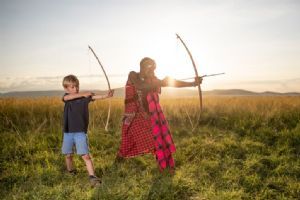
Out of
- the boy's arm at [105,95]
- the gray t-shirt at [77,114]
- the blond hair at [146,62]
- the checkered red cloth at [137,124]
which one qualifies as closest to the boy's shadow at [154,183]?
the checkered red cloth at [137,124]

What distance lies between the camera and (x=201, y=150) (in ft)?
24.3

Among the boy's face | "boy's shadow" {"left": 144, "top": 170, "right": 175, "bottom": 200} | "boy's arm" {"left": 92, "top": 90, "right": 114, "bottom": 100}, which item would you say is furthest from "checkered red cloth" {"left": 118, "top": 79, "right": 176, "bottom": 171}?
the boy's face

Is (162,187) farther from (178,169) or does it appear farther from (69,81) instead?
(69,81)

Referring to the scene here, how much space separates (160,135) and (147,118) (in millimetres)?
355

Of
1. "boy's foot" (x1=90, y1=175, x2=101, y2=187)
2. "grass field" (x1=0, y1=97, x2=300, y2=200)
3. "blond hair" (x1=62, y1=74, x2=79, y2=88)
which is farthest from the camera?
"boy's foot" (x1=90, y1=175, x2=101, y2=187)

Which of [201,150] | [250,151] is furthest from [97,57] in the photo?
[250,151]

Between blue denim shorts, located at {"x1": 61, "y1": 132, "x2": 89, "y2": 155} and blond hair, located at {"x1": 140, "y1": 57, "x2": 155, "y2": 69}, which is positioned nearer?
blue denim shorts, located at {"x1": 61, "y1": 132, "x2": 89, "y2": 155}

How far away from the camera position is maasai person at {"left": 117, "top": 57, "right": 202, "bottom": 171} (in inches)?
227

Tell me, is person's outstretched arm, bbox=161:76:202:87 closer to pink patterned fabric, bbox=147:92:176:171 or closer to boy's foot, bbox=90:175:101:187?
pink patterned fabric, bbox=147:92:176:171

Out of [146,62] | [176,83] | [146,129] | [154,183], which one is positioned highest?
[146,62]

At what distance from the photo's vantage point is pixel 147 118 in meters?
5.96

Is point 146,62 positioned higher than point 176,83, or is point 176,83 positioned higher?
point 146,62

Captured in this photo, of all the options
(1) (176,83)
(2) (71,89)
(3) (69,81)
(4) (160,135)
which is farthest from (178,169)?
(3) (69,81)

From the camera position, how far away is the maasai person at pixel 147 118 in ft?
18.9
